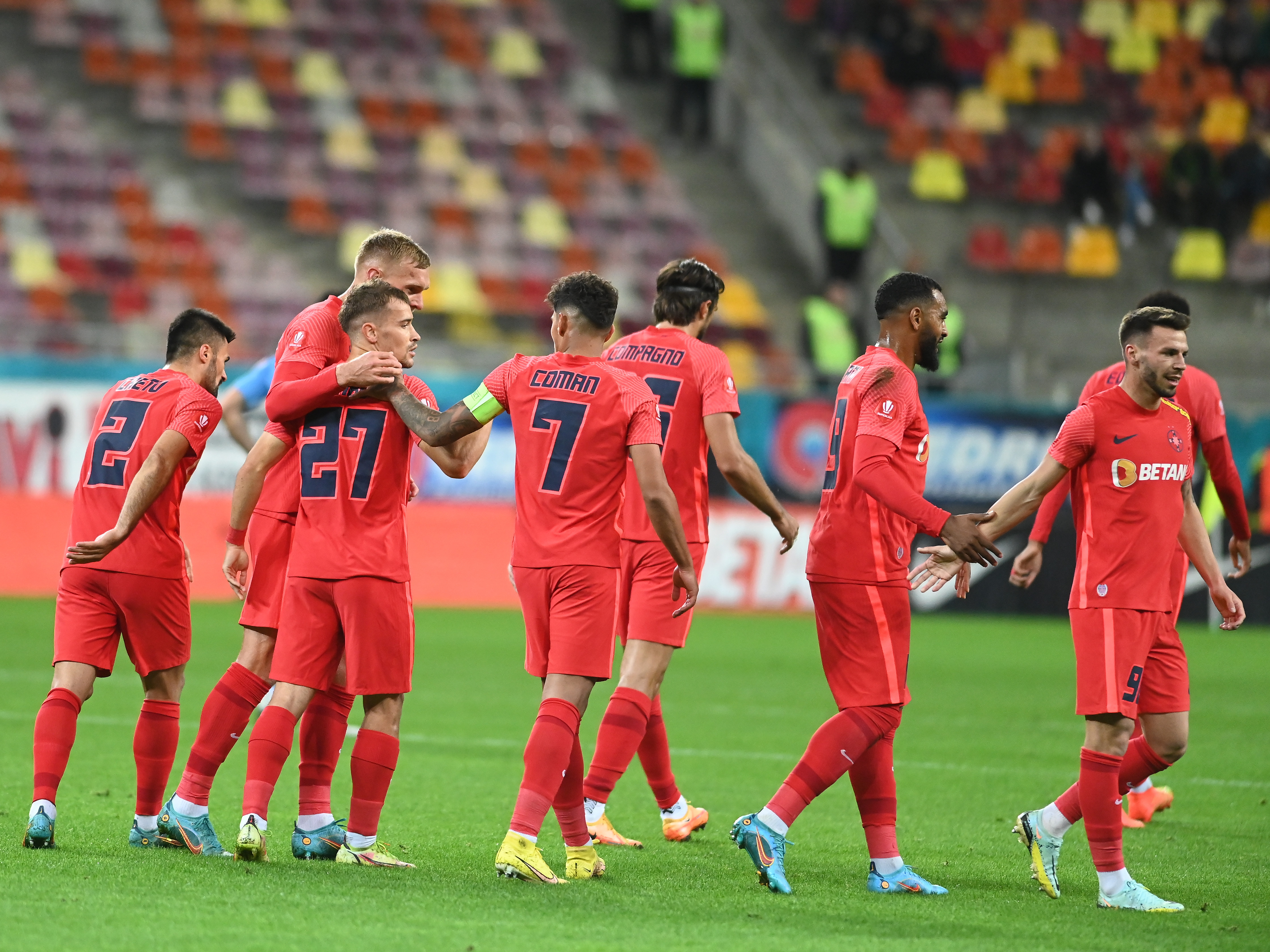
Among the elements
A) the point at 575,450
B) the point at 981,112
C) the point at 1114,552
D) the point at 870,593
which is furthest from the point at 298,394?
the point at 981,112

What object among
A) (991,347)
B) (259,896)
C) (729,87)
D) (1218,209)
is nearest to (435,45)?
(729,87)

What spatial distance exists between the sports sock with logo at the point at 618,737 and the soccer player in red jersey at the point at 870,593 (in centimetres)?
72

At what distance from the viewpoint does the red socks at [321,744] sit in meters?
6.30

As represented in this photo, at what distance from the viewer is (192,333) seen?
258 inches

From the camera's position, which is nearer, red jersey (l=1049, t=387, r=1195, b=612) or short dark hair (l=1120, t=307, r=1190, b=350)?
red jersey (l=1049, t=387, r=1195, b=612)

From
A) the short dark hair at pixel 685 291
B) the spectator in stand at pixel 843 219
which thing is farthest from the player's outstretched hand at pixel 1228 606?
the spectator in stand at pixel 843 219

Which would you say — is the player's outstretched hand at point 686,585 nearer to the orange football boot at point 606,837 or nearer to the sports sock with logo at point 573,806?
the sports sock with logo at point 573,806

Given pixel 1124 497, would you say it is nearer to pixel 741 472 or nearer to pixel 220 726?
pixel 741 472

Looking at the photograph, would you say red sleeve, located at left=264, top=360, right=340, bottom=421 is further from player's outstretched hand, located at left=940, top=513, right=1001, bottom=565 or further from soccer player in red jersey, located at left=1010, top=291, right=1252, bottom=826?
soccer player in red jersey, located at left=1010, top=291, right=1252, bottom=826

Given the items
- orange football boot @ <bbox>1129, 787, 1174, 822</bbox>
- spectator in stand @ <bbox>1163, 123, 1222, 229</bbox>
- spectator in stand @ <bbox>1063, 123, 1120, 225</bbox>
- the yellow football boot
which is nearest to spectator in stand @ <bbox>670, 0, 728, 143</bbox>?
spectator in stand @ <bbox>1063, 123, 1120, 225</bbox>

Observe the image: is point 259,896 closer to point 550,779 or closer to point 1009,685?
point 550,779

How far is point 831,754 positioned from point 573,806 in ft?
3.08

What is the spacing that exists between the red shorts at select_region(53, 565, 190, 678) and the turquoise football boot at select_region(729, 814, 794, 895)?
216 cm

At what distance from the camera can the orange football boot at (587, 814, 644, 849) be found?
6867mm
